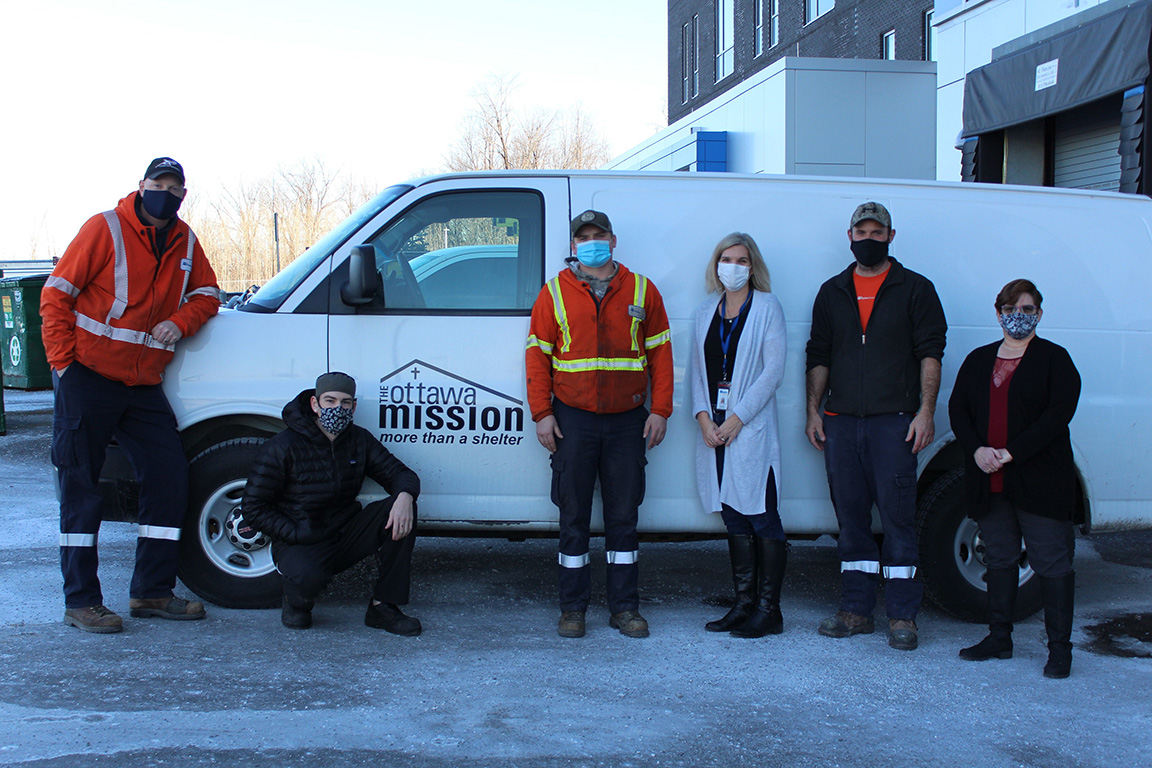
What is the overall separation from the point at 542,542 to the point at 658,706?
119 inches

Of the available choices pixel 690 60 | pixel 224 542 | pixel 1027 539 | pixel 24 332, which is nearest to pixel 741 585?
pixel 1027 539

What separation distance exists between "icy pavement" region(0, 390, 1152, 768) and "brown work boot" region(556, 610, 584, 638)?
0.18 feet

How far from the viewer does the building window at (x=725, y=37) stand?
2867 centimetres

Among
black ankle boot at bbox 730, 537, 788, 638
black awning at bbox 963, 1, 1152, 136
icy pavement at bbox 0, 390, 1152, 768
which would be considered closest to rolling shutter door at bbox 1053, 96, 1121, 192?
black awning at bbox 963, 1, 1152, 136

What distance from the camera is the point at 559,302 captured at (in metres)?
4.50

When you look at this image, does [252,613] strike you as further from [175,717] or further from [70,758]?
[70,758]

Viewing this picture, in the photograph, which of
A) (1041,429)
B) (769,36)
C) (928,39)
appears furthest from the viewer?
(769,36)

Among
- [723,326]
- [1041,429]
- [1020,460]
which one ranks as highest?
[723,326]

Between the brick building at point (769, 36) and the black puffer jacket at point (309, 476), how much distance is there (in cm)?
1845

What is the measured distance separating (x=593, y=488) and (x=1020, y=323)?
2041 millimetres

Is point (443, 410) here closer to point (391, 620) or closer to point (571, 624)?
point (391, 620)

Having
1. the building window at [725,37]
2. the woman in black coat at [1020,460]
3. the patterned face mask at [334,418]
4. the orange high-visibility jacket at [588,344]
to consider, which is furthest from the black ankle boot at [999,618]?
the building window at [725,37]

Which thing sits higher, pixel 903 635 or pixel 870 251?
pixel 870 251

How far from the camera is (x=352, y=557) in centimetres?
469
